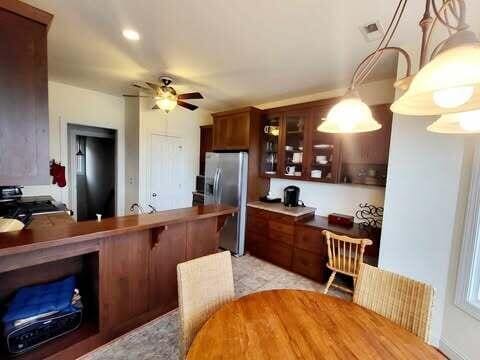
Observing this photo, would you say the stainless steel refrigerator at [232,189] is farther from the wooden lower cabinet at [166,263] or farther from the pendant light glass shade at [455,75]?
the pendant light glass shade at [455,75]

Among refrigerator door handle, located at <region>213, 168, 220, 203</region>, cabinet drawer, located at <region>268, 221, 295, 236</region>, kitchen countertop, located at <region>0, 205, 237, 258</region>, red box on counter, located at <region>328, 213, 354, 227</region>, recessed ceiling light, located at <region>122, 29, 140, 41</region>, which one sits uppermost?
recessed ceiling light, located at <region>122, 29, 140, 41</region>

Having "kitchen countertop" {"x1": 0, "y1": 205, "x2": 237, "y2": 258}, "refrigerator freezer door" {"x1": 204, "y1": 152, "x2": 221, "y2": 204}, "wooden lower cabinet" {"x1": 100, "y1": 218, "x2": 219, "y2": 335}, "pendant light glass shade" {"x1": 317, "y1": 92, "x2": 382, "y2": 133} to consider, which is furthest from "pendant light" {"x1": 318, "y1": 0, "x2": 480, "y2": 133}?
"refrigerator freezer door" {"x1": 204, "y1": 152, "x2": 221, "y2": 204}

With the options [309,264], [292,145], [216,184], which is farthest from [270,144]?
[309,264]

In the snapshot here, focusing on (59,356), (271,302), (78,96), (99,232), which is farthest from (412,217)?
(78,96)

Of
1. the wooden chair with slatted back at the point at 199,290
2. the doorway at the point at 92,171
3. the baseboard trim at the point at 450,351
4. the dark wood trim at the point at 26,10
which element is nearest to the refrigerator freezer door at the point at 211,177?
the doorway at the point at 92,171

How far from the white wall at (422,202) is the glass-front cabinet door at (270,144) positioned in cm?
183

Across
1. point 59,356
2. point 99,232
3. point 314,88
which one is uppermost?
point 314,88

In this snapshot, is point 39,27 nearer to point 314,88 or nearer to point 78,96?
point 78,96

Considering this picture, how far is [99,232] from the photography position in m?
1.59

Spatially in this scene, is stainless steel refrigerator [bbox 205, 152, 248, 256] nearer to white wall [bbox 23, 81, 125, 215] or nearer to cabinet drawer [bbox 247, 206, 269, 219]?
cabinet drawer [bbox 247, 206, 269, 219]

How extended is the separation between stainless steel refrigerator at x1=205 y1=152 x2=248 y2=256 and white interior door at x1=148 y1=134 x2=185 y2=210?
0.96 m

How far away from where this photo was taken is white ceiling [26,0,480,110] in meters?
1.68

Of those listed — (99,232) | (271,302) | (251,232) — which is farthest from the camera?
(251,232)

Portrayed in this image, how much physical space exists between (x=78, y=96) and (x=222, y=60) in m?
2.74
